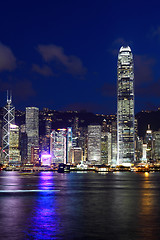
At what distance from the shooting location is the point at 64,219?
38.9 metres

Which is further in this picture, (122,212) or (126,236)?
(122,212)

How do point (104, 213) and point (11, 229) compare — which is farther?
point (104, 213)

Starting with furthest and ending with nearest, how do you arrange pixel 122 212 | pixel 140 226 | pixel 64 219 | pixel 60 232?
1. pixel 122 212
2. pixel 64 219
3. pixel 140 226
4. pixel 60 232

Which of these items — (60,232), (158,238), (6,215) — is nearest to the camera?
(158,238)

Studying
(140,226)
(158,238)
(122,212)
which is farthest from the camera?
(122,212)

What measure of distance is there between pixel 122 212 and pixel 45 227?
13.7m

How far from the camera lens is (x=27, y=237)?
29.0 metres

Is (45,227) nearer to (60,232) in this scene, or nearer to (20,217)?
(60,232)

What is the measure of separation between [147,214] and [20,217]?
12228 mm

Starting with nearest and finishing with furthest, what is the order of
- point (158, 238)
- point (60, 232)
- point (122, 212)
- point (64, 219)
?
point (158, 238) → point (60, 232) → point (64, 219) → point (122, 212)

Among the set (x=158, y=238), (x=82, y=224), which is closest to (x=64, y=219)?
(x=82, y=224)

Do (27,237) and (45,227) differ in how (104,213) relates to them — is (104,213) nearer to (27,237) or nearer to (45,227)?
(45,227)

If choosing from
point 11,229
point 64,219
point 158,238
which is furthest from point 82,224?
point 158,238

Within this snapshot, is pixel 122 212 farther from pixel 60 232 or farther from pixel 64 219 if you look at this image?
pixel 60 232
